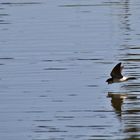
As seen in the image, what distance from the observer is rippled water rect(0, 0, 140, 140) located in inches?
481

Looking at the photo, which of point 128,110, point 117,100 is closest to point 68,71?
point 117,100

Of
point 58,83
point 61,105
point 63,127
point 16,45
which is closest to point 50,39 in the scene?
point 16,45

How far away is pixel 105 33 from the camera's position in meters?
19.9

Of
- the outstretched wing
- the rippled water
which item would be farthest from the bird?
the rippled water

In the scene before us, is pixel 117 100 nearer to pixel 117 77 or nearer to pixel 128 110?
pixel 117 77

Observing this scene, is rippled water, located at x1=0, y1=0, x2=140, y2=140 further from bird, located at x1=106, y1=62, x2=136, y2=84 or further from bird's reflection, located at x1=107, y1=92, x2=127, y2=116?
bird, located at x1=106, y1=62, x2=136, y2=84

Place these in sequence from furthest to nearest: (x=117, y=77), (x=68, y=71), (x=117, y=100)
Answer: (x=68, y=71) < (x=117, y=77) < (x=117, y=100)

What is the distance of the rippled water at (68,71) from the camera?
12.2 metres

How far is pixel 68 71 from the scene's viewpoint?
15.9m

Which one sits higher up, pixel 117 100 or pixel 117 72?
pixel 117 72

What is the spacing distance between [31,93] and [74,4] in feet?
37.7

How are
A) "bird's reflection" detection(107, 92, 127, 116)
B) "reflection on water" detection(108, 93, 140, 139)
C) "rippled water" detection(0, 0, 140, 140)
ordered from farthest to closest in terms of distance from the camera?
"bird's reflection" detection(107, 92, 127, 116), "rippled water" detection(0, 0, 140, 140), "reflection on water" detection(108, 93, 140, 139)

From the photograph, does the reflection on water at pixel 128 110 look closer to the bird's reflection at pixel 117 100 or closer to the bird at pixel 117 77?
the bird's reflection at pixel 117 100

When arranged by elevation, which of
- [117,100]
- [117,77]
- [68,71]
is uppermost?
[117,77]
